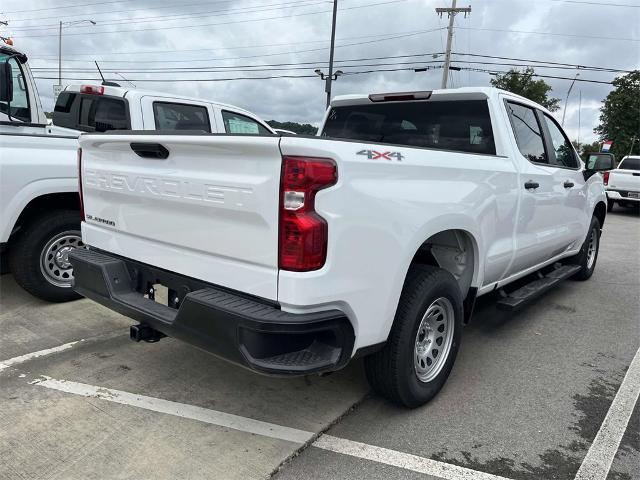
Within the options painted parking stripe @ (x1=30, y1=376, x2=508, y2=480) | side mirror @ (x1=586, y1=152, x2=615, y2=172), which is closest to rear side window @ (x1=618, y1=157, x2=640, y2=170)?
side mirror @ (x1=586, y1=152, x2=615, y2=172)

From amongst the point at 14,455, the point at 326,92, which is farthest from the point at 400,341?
the point at 326,92

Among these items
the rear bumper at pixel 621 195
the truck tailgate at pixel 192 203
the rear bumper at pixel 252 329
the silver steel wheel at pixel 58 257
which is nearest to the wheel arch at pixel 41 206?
the silver steel wheel at pixel 58 257

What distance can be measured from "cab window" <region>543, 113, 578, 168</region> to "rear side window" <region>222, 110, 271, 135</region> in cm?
350

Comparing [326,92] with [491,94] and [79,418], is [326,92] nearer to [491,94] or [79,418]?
[491,94]

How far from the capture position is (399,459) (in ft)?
8.85

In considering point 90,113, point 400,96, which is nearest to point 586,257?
point 400,96

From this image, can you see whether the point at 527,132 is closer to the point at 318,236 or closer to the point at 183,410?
the point at 318,236

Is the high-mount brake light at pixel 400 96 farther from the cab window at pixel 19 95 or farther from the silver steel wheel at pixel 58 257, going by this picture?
the cab window at pixel 19 95

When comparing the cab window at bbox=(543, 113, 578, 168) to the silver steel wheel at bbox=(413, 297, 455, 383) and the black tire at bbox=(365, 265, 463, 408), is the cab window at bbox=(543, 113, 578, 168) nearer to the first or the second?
the silver steel wheel at bbox=(413, 297, 455, 383)

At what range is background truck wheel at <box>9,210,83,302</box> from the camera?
14.5 ft

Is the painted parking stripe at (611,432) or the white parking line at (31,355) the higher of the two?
the painted parking stripe at (611,432)

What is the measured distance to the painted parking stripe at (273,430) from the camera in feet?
8.63

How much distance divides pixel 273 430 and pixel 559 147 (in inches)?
154

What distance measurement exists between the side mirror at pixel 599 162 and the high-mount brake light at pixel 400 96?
2.69m
